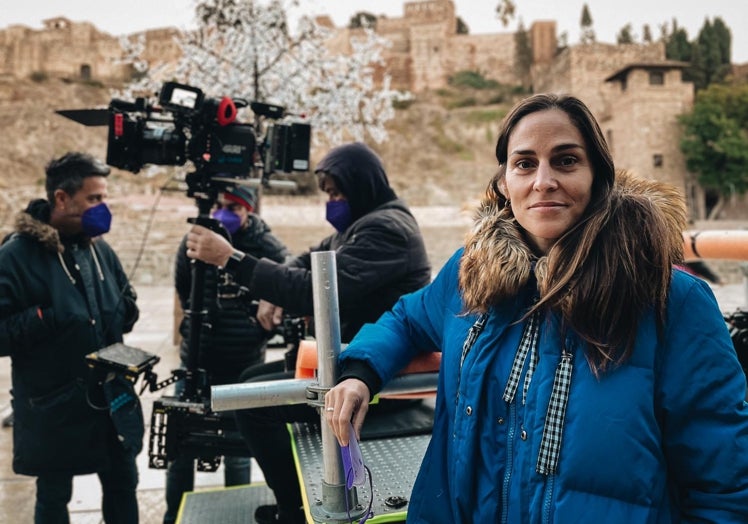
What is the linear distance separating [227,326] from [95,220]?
99 cm

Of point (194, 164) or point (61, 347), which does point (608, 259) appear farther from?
point (61, 347)

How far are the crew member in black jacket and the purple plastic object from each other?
166 centimetres

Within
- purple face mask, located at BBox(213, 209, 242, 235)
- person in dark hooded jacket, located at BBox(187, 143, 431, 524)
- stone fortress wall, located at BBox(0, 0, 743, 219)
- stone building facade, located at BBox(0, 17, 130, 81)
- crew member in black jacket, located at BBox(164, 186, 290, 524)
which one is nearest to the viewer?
person in dark hooded jacket, located at BBox(187, 143, 431, 524)

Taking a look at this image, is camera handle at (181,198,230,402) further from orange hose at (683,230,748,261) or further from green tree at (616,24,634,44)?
green tree at (616,24,634,44)

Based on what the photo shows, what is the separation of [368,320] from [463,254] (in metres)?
0.90

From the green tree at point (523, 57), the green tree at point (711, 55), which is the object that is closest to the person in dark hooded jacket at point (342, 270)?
the green tree at point (711, 55)

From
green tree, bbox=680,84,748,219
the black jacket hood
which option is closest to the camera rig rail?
the black jacket hood

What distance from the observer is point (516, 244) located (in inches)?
54.0

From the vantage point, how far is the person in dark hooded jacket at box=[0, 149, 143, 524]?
252 cm

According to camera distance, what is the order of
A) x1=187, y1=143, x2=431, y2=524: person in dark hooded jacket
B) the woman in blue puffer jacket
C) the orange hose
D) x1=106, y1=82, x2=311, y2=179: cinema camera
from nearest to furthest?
1. the woman in blue puffer jacket
2. the orange hose
3. x1=187, y1=143, x2=431, y2=524: person in dark hooded jacket
4. x1=106, y1=82, x2=311, y2=179: cinema camera

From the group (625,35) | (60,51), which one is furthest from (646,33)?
(60,51)

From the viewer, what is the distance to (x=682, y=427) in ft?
3.66

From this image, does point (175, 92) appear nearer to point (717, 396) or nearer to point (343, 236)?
point (343, 236)

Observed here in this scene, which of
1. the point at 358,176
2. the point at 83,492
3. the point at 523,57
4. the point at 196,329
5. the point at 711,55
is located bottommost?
the point at 83,492
